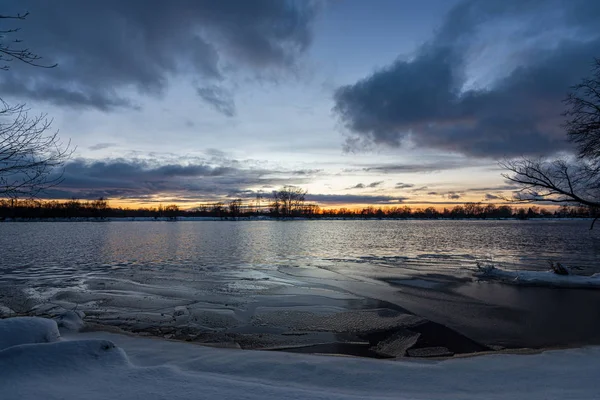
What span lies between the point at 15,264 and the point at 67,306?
1094cm

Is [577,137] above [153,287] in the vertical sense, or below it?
above

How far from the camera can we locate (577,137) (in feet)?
38.7

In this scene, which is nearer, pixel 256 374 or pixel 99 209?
pixel 256 374

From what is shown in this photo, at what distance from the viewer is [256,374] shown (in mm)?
4770

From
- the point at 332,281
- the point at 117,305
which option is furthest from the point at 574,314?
the point at 117,305

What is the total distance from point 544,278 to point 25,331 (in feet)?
49.7

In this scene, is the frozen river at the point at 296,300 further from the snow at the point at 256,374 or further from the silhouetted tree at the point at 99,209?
→ the silhouetted tree at the point at 99,209

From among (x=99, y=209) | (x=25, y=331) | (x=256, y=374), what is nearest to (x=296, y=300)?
(x=256, y=374)

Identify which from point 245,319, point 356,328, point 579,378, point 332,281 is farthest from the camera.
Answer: point 332,281

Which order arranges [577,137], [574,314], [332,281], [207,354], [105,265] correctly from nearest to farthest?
1. [207,354]
2. [574,314]
3. [577,137]
4. [332,281]
5. [105,265]

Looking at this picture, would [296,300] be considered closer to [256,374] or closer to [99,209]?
[256,374]

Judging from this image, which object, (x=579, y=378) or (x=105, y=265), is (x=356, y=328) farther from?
(x=105, y=265)

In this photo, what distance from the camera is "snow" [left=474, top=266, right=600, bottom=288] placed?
40.7 feet

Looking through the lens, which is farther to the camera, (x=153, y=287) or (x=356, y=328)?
(x=153, y=287)
